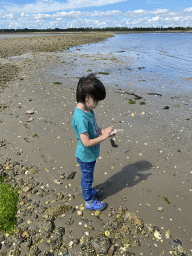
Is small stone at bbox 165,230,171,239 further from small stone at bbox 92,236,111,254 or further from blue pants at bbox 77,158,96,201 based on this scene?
blue pants at bbox 77,158,96,201

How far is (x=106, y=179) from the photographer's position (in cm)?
438

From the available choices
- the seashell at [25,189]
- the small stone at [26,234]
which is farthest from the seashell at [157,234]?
the seashell at [25,189]

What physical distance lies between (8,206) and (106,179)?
84.1 inches

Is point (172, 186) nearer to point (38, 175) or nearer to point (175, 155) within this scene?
point (175, 155)

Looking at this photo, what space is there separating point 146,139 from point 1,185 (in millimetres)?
4230

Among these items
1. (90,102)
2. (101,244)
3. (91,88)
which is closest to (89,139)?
(90,102)

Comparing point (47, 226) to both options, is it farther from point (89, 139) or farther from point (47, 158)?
point (47, 158)

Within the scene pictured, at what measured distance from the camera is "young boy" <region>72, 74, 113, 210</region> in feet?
8.43

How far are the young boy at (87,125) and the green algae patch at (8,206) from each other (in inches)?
52.7

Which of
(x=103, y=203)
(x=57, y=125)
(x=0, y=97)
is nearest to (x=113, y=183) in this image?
(x=103, y=203)

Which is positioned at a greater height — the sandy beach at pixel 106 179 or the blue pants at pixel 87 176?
the blue pants at pixel 87 176

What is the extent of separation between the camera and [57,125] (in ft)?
21.2

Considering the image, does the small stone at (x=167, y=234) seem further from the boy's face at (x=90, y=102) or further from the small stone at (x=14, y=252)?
the boy's face at (x=90, y=102)

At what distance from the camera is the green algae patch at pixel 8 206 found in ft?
10.2
